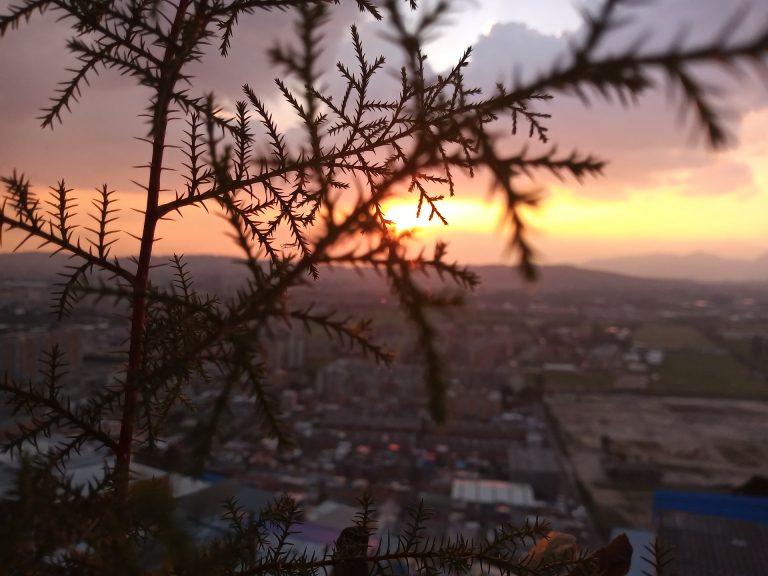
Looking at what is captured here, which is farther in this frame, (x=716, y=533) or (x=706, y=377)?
(x=706, y=377)

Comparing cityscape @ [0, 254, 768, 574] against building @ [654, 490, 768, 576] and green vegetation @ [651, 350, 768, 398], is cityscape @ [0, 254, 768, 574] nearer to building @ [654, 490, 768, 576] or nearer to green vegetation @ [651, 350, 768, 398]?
building @ [654, 490, 768, 576]

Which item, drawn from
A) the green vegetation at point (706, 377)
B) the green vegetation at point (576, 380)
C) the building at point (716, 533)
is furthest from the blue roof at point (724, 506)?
the green vegetation at point (706, 377)

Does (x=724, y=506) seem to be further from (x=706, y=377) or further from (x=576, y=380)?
(x=706, y=377)

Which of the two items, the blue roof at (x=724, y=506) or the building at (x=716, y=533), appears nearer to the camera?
the building at (x=716, y=533)

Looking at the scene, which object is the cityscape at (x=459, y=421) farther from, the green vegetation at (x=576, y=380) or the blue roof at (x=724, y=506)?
the green vegetation at (x=576, y=380)

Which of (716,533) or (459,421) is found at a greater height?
(716,533)

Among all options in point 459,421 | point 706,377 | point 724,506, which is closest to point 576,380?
point 706,377

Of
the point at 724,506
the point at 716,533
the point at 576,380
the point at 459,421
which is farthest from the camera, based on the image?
the point at 576,380

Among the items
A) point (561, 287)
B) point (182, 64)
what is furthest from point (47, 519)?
point (561, 287)

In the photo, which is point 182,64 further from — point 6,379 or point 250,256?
point 6,379
